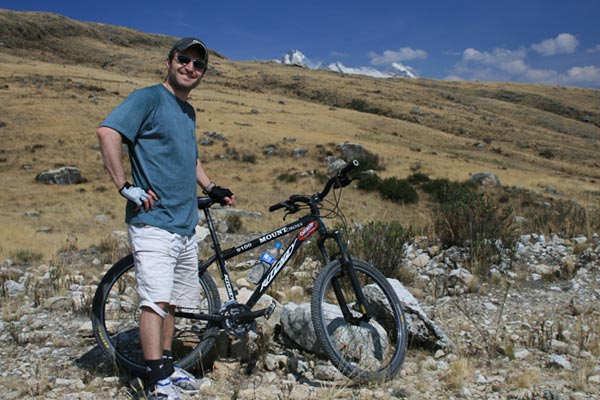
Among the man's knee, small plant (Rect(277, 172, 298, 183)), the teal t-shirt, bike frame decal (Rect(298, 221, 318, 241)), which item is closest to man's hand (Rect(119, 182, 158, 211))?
the teal t-shirt

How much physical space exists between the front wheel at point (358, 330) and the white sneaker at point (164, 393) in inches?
41.0

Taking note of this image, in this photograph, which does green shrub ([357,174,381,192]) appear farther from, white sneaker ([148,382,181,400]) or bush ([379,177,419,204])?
white sneaker ([148,382,181,400])

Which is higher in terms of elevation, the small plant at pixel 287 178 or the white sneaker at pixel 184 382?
the small plant at pixel 287 178

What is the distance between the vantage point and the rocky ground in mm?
3201

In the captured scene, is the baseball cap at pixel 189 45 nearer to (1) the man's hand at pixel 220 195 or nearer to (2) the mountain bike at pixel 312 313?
(1) the man's hand at pixel 220 195

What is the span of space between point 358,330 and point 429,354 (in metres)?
0.80

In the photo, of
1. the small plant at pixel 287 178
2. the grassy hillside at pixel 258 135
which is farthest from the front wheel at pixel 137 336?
the small plant at pixel 287 178

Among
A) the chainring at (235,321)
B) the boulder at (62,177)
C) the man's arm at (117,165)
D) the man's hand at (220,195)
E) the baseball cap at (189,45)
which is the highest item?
the baseball cap at (189,45)

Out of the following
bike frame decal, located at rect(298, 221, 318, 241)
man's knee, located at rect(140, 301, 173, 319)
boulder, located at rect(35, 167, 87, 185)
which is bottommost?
boulder, located at rect(35, 167, 87, 185)

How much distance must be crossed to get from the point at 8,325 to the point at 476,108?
272 ft

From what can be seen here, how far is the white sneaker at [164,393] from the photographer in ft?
9.26

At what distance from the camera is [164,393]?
2.82 m

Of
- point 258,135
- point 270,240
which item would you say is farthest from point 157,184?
point 258,135

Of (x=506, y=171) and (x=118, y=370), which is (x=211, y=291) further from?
(x=506, y=171)
